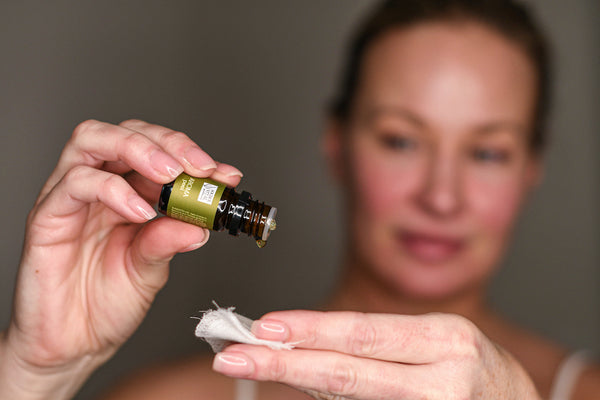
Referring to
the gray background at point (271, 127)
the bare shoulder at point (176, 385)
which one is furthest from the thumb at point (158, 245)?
the gray background at point (271, 127)

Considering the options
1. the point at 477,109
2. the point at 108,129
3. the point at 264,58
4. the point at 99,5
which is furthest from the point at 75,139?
the point at 264,58

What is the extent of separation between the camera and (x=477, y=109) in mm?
1455

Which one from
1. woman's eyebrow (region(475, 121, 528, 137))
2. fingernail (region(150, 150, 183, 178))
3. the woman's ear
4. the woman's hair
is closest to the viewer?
fingernail (region(150, 150, 183, 178))

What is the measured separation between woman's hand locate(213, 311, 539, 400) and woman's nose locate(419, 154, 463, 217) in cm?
73

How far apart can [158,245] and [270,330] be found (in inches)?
11.3

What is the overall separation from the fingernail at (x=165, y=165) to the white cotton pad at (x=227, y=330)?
8.2 inches

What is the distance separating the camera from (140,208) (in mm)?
833

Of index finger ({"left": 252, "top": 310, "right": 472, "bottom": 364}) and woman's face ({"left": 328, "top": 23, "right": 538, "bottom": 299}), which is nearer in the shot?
index finger ({"left": 252, "top": 310, "right": 472, "bottom": 364})

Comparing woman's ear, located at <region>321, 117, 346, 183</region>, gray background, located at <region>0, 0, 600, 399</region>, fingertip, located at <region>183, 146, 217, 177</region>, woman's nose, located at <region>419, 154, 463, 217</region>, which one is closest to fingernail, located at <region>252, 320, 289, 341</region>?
fingertip, located at <region>183, 146, 217, 177</region>

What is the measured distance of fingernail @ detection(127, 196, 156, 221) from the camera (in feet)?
2.73

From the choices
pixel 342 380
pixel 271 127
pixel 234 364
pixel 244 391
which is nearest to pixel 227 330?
pixel 234 364

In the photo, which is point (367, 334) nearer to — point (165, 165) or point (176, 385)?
point (165, 165)

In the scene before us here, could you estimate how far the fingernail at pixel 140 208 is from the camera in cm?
83

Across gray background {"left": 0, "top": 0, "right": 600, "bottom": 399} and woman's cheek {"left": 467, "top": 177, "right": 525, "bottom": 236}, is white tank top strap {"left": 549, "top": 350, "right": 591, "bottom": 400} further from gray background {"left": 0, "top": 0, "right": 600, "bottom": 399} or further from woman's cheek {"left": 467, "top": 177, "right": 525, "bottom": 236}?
gray background {"left": 0, "top": 0, "right": 600, "bottom": 399}
